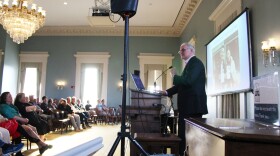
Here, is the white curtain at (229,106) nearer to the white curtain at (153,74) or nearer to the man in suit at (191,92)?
the man in suit at (191,92)


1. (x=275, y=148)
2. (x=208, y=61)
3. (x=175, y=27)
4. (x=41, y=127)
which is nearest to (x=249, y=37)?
(x=208, y=61)

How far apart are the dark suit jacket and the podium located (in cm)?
101

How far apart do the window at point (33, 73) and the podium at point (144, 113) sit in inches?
369

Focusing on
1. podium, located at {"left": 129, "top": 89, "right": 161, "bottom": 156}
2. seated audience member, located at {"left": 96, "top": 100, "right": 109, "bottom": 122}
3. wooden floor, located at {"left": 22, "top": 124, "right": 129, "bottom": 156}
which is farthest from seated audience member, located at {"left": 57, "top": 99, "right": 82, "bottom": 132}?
podium, located at {"left": 129, "top": 89, "right": 161, "bottom": 156}

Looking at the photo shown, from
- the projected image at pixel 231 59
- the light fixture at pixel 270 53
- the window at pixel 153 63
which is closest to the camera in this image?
the light fixture at pixel 270 53

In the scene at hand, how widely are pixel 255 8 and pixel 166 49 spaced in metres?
7.98

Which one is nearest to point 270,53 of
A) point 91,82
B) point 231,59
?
point 231,59

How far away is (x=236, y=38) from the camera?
15.1ft

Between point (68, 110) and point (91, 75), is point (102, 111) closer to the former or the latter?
point (91, 75)

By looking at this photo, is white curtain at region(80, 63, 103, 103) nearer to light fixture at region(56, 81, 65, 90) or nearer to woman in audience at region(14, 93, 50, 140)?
light fixture at region(56, 81, 65, 90)

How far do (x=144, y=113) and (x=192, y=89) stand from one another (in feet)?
4.04

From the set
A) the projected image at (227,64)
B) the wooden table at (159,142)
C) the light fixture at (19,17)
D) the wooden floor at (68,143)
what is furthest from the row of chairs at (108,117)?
the wooden table at (159,142)

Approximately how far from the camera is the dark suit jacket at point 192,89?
2600 millimetres

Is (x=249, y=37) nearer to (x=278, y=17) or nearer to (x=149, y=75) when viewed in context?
(x=278, y=17)
